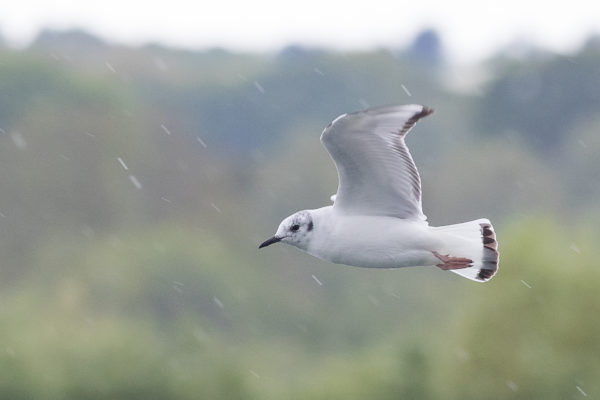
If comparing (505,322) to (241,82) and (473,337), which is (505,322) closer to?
(473,337)

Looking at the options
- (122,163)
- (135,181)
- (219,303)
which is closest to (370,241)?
(219,303)

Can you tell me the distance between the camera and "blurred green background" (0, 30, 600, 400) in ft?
53.0


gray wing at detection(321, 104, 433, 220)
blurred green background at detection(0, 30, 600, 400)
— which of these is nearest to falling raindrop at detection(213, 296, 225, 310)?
Answer: blurred green background at detection(0, 30, 600, 400)

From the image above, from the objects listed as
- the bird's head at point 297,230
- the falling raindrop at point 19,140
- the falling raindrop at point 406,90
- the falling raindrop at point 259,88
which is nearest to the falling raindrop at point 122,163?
the falling raindrop at point 19,140

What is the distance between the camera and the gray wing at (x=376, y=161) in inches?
189

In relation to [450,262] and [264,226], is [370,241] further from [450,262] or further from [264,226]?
[264,226]

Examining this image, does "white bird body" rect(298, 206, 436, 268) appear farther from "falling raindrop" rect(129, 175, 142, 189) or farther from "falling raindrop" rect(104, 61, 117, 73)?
"falling raindrop" rect(104, 61, 117, 73)

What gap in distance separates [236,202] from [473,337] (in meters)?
16.9

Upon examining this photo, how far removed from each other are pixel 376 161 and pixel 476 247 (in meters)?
0.68

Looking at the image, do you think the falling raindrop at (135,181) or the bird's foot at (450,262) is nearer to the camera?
the bird's foot at (450,262)

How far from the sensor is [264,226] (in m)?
30.3

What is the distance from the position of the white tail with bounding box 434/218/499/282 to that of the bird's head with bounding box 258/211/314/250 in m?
0.60

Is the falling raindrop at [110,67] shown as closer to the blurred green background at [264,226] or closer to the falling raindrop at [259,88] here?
the blurred green background at [264,226]

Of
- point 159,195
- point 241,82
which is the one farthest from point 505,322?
point 241,82
